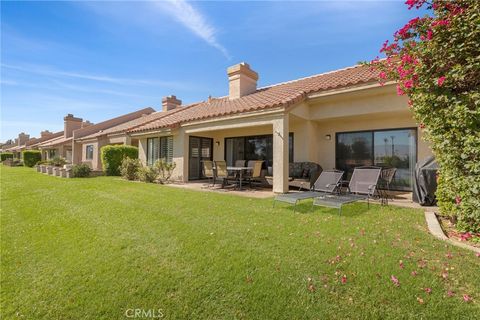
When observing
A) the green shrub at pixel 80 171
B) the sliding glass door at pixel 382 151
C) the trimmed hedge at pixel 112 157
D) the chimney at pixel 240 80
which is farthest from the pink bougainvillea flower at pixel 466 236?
the green shrub at pixel 80 171

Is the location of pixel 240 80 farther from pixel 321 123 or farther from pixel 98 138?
pixel 98 138

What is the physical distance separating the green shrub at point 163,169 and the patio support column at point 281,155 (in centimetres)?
701

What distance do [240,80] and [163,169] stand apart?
7.57 metres

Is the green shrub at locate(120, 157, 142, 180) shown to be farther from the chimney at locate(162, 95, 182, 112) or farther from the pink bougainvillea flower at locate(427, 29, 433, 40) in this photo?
the pink bougainvillea flower at locate(427, 29, 433, 40)

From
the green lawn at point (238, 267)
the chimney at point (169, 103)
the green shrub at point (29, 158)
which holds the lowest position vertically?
the green lawn at point (238, 267)

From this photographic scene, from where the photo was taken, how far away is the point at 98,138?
74.1 feet

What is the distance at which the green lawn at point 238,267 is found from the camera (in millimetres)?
2818

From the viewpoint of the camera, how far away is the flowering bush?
4035 millimetres

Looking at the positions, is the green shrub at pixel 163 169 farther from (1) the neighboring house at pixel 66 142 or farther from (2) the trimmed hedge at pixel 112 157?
(1) the neighboring house at pixel 66 142

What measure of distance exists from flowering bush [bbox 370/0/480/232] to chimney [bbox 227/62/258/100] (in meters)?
11.5

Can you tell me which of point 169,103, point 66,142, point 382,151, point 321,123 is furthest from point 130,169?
point 66,142

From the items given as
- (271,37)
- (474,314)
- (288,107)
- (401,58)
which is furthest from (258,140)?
(474,314)

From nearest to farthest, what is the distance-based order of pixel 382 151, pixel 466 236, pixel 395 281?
1. pixel 395 281
2. pixel 466 236
3. pixel 382 151

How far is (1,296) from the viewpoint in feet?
11.1
